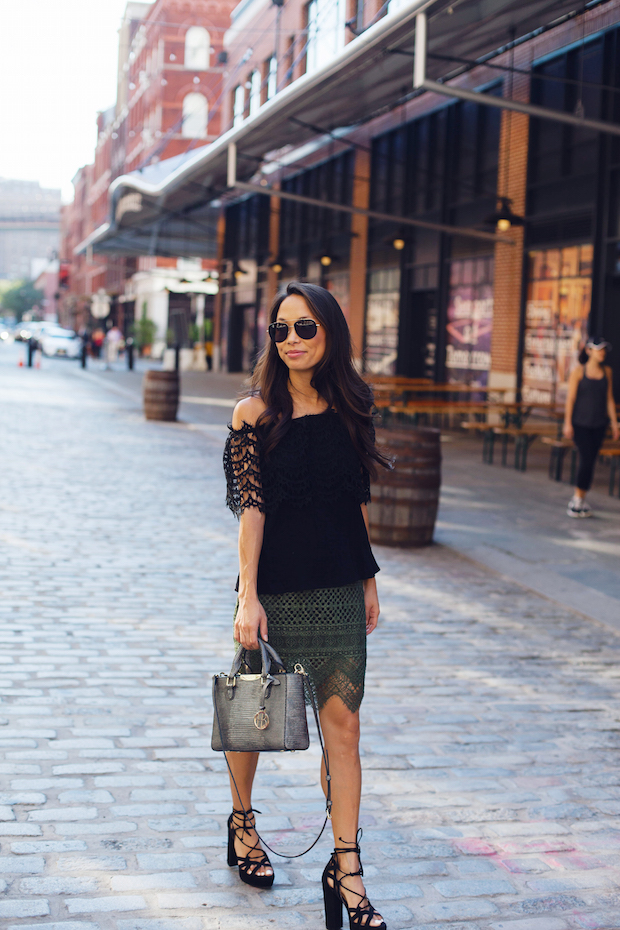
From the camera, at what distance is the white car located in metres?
52.4

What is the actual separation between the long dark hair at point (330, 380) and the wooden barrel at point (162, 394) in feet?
54.8

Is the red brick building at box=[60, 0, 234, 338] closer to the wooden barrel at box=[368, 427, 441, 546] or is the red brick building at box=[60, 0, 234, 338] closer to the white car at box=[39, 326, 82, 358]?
the white car at box=[39, 326, 82, 358]

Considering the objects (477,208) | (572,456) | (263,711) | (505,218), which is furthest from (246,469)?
(477,208)

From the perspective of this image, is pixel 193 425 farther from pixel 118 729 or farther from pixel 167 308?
pixel 167 308

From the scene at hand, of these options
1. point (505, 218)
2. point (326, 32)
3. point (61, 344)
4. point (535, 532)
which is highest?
point (326, 32)

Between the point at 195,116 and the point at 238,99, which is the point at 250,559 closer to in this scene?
the point at 238,99

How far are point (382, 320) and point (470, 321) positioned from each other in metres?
5.28

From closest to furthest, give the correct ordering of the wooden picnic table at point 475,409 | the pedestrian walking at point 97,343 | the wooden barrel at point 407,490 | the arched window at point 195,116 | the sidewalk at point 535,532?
the sidewalk at point 535,532 < the wooden barrel at point 407,490 < the wooden picnic table at point 475,409 < the pedestrian walking at point 97,343 < the arched window at point 195,116

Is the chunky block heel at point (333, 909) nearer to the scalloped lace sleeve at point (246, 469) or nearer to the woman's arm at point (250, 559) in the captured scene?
the woman's arm at point (250, 559)

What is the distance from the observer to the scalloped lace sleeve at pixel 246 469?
10.2 feet

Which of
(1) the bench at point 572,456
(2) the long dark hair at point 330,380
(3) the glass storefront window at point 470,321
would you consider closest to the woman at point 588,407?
(1) the bench at point 572,456

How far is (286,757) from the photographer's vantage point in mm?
4539

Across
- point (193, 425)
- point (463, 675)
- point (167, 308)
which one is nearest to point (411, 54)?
point (193, 425)

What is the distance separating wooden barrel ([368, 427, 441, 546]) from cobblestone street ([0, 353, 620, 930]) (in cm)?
31
